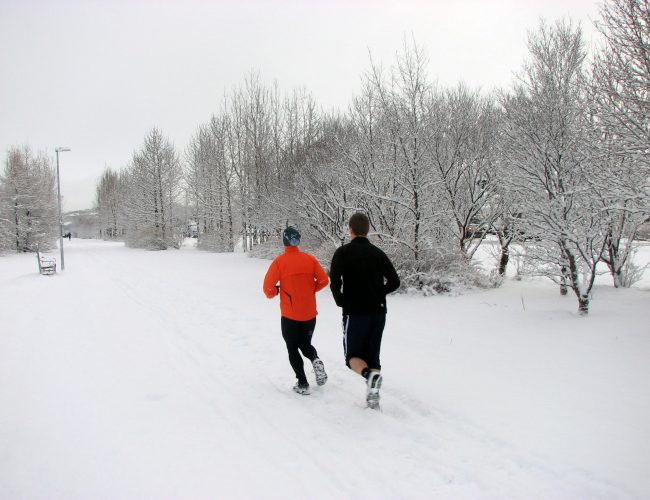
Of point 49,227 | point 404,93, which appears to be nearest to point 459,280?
point 404,93

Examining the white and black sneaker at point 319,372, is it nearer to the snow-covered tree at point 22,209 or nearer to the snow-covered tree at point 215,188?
the snow-covered tree at point 215,188

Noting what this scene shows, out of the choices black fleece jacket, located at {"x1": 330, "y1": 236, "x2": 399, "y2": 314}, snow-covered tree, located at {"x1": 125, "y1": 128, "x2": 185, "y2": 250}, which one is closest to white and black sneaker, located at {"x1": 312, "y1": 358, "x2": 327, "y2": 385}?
black fleece jacket, located at {"x1": 330, "y1": 236, "x2": 399, "y2": 314}

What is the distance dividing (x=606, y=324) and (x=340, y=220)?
1025cm

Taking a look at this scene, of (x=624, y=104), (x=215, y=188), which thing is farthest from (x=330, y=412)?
(x=215, y=188)

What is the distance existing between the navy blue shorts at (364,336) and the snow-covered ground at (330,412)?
566 millimetres

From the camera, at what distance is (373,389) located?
3.85 meters

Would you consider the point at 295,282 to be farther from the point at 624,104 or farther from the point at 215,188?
the point at 215,188

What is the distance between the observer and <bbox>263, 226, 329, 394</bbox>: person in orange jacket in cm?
424

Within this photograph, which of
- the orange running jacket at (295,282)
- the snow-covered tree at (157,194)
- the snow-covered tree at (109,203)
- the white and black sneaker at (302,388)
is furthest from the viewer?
the snow-covered tree at (109,203)

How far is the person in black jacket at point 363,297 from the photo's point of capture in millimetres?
3854

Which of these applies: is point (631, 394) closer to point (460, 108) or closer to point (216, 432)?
point (216, 432)

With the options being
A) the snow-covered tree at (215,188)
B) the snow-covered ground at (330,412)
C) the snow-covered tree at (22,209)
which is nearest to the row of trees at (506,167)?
the snow-covered ground at (330,412)

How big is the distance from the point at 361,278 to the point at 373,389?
1080mm

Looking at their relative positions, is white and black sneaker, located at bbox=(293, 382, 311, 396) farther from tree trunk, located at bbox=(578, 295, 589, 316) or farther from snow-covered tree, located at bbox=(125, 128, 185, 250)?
snow-covered tree, located at bbox=(125, 128, 185, 250)
